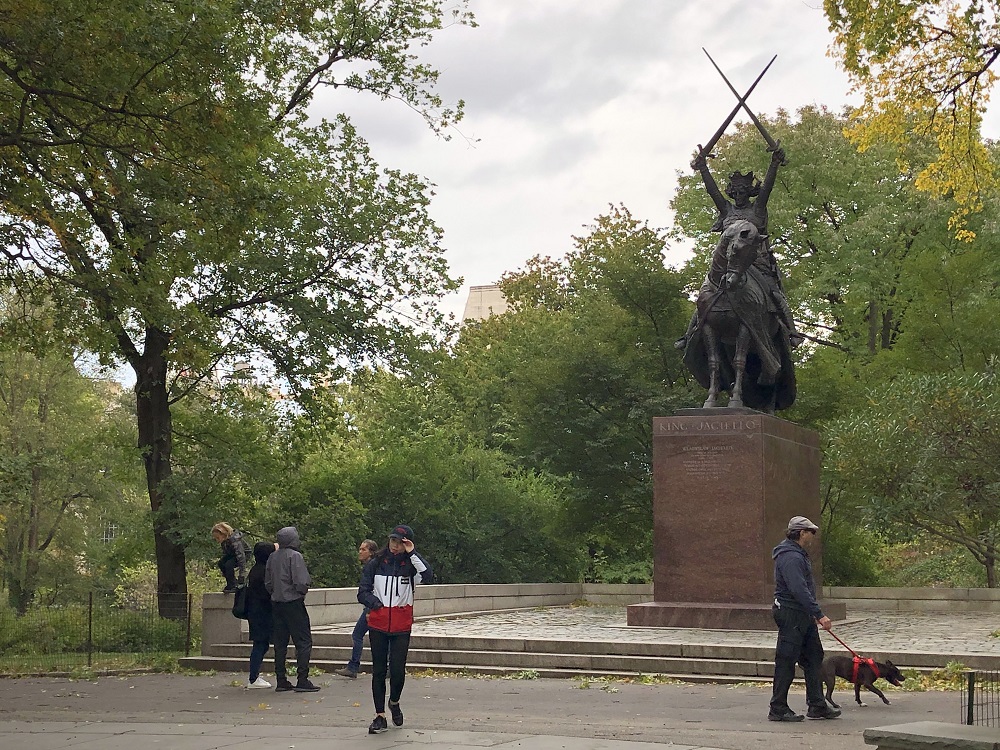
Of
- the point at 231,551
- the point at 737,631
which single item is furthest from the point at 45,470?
the point at 737,631

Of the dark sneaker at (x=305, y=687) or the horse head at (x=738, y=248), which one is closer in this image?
the dark sneaker at (x=305, y=687)

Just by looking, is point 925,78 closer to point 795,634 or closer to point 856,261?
point 795,634

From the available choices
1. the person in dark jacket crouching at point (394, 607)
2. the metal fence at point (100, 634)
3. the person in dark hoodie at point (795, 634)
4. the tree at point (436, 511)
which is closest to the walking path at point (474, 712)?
the person in dark hoodie at point (795, 634)

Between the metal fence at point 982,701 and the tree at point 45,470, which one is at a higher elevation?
the tree at point 45,470

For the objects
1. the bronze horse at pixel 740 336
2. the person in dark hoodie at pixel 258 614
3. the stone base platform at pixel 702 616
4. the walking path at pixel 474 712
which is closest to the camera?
the walking path at pixel 474 712

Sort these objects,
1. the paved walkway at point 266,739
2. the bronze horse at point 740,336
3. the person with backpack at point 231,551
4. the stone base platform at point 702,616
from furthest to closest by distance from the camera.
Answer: the bronze horse at point 740,336, the stone base platform at point 702,616, the person with backpack at point 231,551, the paved walkway at point 266,739

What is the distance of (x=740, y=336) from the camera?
18.6m

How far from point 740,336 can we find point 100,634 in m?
10.6

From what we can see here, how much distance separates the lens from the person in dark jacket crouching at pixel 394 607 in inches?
410

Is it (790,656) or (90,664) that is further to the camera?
(90,664)

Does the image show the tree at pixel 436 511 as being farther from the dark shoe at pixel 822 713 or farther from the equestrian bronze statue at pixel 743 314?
the dark shoe at pixel 822 713

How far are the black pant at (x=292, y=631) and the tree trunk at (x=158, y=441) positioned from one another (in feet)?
42.7

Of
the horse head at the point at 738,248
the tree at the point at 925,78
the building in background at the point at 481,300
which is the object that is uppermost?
the building in background at the point at 481,300

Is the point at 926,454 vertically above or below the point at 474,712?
above
